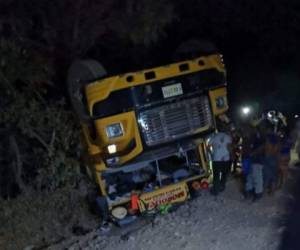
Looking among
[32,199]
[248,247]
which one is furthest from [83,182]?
[248,247]

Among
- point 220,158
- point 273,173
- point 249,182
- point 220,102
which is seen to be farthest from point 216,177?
point 220,102

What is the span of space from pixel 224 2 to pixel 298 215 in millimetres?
5490

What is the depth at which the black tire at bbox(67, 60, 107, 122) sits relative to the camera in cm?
745

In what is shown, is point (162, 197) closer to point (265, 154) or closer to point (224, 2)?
point (265, 154)

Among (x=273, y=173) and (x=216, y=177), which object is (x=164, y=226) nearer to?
(x=216, y=177)

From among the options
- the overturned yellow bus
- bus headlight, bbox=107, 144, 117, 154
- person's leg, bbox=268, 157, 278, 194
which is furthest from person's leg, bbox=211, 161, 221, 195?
bus headlight, bbox=107, 144, 117, 154

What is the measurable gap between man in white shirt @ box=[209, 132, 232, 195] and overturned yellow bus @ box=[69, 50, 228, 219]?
15cm

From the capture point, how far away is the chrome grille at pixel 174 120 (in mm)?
7629

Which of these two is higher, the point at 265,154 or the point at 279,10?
the point at 279,10

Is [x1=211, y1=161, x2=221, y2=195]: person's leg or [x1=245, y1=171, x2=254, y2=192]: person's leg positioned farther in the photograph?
[x1=211, y1=161, x2=221, y2=195]: person's leg

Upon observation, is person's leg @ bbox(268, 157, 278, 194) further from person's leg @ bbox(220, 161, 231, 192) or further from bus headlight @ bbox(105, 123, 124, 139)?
bus headlight @ bbox(105, 123, 124, 139)

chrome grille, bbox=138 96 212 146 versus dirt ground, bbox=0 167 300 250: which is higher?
chrome grille, bbox=138 96 212 146

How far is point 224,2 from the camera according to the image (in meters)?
10.8

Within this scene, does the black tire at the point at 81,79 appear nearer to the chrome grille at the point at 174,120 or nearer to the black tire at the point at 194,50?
the chrome grille at the point at 174,120
